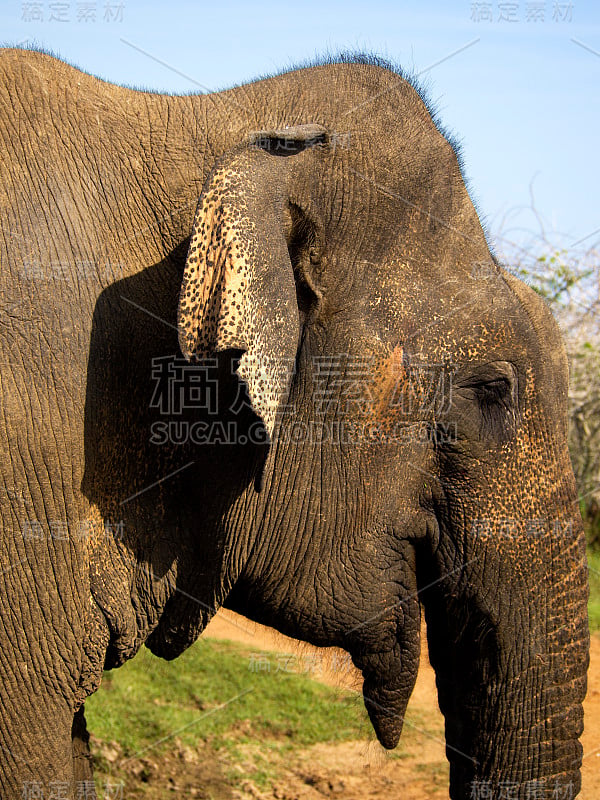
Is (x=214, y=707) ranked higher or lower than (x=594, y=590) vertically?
lower

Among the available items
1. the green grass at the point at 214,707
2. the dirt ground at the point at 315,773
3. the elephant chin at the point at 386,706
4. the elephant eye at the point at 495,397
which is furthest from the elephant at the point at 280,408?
the green grass at the point at 214,707

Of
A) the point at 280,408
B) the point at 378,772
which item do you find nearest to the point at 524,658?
the point at 280,408

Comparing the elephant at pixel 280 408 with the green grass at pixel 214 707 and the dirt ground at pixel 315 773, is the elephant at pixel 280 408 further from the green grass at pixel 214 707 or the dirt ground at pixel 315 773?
the green grass at pixel 214 707

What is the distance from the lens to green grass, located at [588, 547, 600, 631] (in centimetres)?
692

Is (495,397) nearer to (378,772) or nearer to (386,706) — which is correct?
(386,706)

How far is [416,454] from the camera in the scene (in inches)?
101

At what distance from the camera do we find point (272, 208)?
2.34 m

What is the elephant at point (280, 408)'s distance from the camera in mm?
2336

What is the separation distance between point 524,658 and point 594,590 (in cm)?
567

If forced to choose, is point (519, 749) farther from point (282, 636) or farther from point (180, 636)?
point (180, 636)

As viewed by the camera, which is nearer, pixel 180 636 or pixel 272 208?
pixel 272 208

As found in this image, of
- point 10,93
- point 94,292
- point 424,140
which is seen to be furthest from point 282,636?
point 10,93

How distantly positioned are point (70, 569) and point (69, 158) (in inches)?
41.6

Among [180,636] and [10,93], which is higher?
[10,93]
